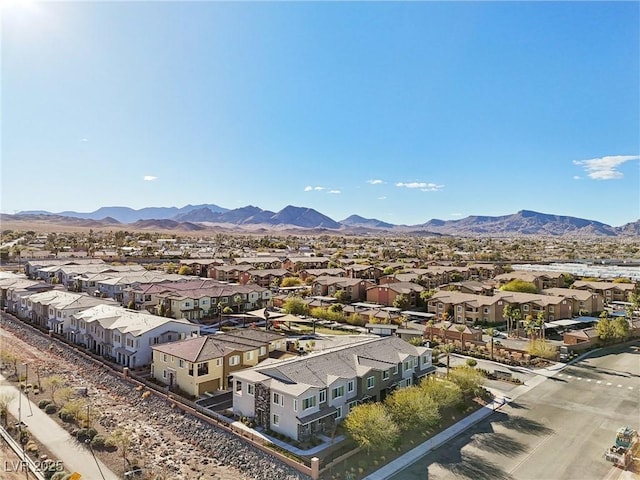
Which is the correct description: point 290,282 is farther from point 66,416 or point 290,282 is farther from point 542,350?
point 66,416

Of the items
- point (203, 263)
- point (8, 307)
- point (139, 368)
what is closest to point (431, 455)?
point (139, 368)

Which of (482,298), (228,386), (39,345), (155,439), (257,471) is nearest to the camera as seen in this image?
(257,471)

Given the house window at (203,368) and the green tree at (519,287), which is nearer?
the house window at (203,368)

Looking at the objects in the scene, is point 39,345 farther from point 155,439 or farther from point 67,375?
point 155,439

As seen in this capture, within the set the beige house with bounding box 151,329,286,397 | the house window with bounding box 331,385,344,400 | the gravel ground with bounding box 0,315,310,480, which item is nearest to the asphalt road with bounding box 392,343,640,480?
the house window with bounding box 331,385,344,400

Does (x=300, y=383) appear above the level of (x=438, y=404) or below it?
above

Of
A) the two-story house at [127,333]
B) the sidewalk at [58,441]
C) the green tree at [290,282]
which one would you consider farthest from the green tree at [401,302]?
the sidewalk at [58,441]

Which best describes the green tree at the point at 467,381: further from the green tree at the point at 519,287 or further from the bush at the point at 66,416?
the green tree at the point at 519,287
